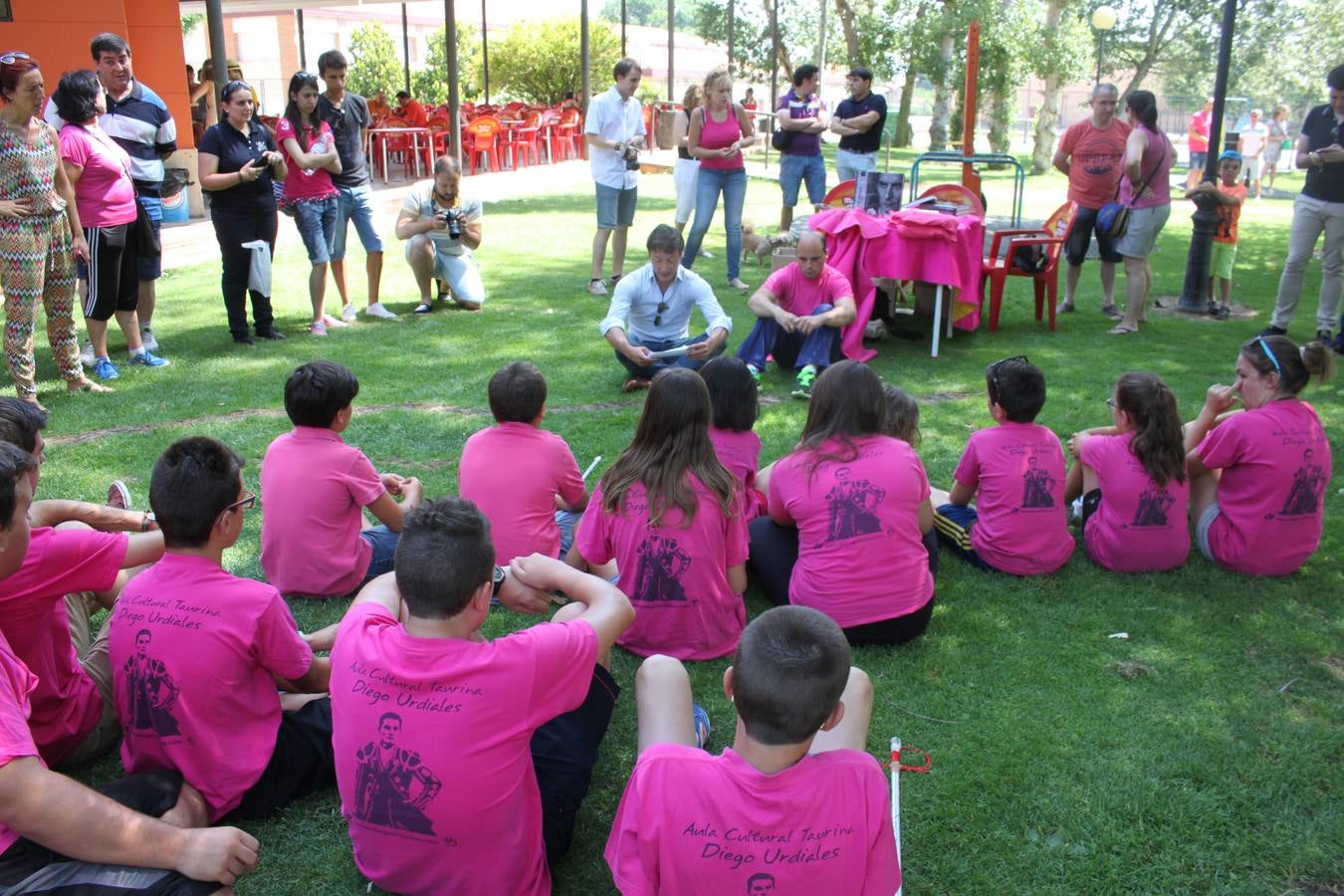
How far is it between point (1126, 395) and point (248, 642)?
309 cm

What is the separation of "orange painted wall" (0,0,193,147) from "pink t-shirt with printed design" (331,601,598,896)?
35.3 feet

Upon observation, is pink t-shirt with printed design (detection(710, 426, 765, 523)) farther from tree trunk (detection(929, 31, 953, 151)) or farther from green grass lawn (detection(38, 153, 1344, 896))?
tree trunk (detection(929, 31, 953, 151))

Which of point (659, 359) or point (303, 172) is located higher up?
point (303, 172)

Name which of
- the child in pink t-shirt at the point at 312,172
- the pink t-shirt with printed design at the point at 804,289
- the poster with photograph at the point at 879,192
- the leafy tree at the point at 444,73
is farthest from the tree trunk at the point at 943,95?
the child in pink t-shirt at the point at 312,172

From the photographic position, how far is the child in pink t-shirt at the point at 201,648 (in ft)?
7.88

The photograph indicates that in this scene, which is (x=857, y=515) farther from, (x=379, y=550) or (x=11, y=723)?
(x=11, y=723)

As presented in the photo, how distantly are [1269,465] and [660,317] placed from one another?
11.2 ft

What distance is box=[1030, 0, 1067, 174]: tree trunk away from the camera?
25.8m

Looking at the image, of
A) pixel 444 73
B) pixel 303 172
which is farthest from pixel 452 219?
pixel 444 73

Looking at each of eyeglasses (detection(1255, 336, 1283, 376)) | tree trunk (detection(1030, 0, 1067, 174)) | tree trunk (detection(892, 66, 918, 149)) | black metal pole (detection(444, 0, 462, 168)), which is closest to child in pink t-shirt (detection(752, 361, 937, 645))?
eyeglasses (detection(1255, 336, 1283, 376))

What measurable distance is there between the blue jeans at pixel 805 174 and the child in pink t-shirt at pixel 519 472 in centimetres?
664

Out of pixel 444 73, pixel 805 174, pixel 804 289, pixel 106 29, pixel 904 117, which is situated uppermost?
pixel 444 73

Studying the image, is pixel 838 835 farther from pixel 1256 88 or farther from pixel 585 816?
pixel 1256 88

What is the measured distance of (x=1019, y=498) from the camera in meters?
3.89
